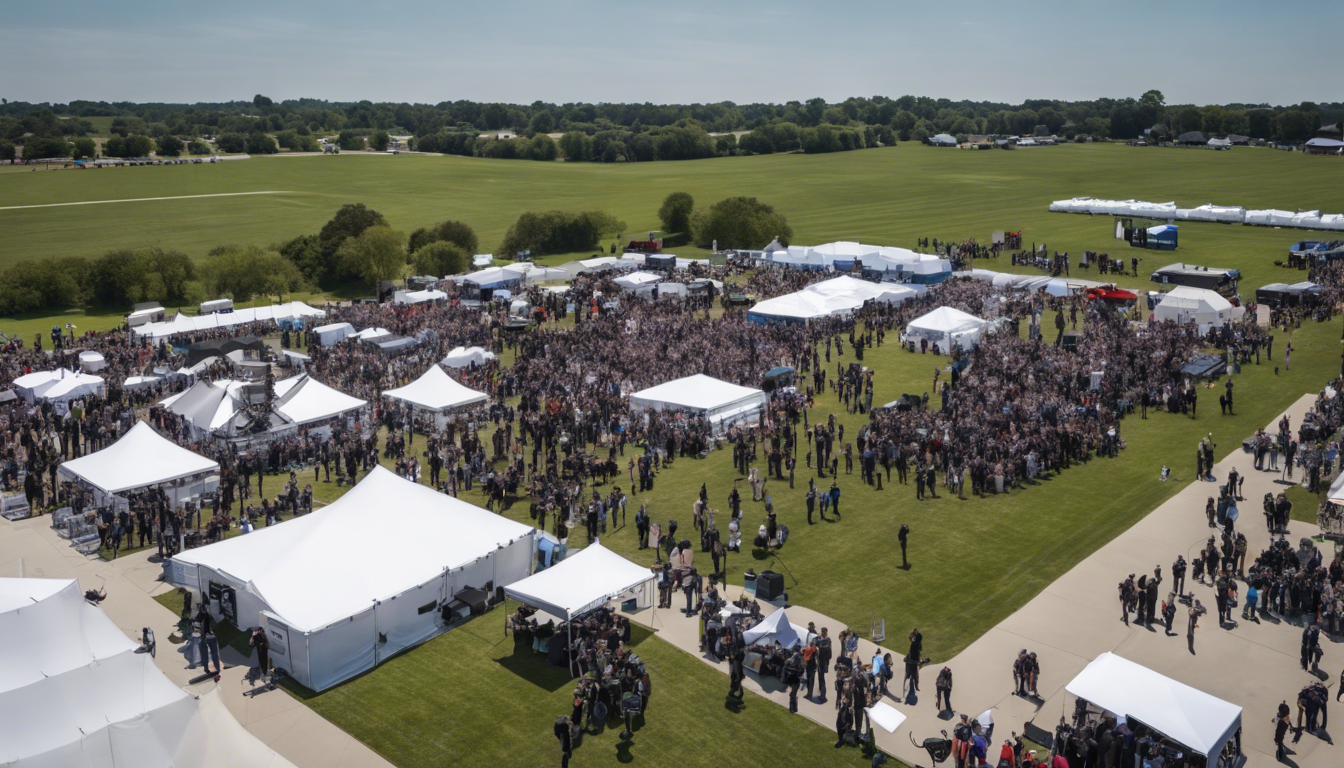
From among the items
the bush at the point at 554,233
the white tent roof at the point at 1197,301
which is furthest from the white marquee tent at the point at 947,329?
the bush at the point at 554,233

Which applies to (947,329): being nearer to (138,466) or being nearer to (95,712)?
(138,466)

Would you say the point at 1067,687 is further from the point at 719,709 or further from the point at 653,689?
the point at 653,689

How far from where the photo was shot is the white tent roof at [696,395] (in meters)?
29.4

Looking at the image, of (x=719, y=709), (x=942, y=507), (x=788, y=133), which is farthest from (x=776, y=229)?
(x=788, y=133)

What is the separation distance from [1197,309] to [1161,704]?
32722 millimetres

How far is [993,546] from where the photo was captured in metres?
21.6

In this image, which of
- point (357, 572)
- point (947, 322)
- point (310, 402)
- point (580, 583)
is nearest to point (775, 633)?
point (580, 583)

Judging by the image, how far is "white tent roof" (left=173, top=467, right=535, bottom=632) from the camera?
671 inches

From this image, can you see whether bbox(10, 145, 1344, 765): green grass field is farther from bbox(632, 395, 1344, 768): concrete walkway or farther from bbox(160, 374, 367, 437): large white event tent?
bbox(160, 374, 367, 437): large white event tent

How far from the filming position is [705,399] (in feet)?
97.0

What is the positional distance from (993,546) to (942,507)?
→ 245 centimetres

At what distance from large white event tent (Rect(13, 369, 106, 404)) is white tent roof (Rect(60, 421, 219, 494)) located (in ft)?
31.2

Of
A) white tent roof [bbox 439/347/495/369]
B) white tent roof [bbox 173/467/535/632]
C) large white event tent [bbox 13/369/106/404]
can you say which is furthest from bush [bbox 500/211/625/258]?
white tent roof [bbox 173/467/535/632]

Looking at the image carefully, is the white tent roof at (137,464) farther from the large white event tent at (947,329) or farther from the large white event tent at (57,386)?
the large white event tent at (947,329)
